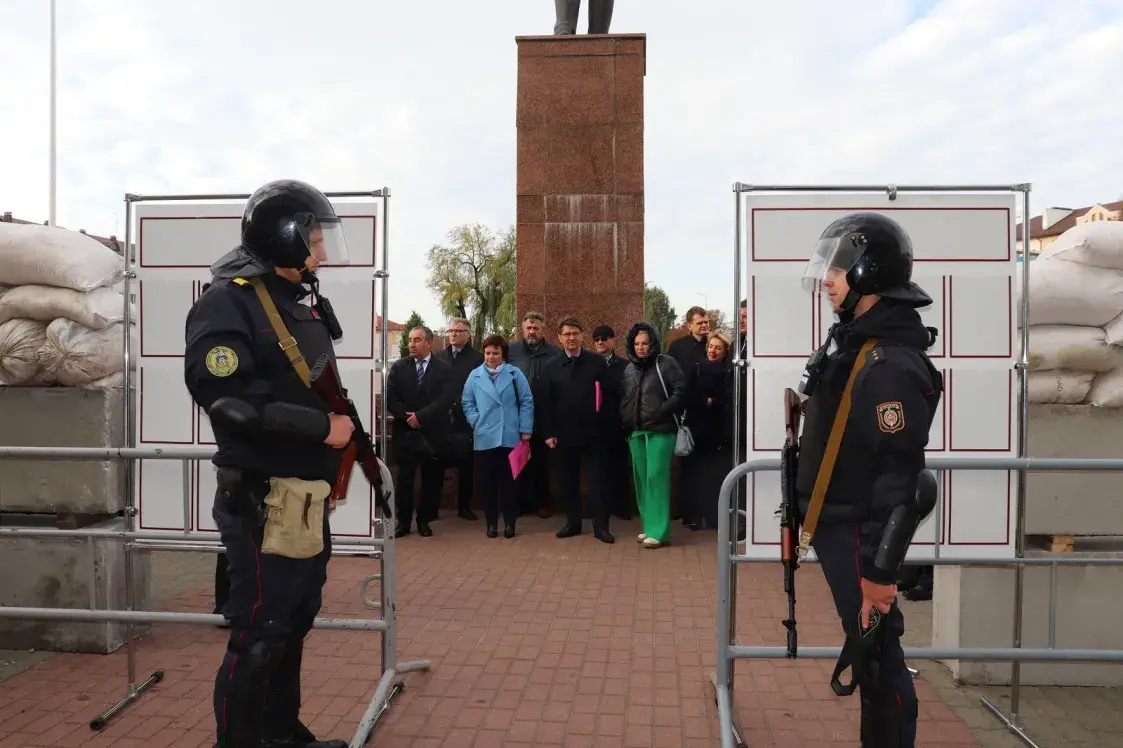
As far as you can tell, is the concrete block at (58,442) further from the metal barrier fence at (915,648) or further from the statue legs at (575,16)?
the statue legs at (575,16)

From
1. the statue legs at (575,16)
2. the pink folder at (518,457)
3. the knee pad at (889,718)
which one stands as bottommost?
the knee pad at (889,718)

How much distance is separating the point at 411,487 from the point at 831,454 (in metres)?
5.43

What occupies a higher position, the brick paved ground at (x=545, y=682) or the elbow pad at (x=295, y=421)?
the elbow pad at (x=295, y=421)

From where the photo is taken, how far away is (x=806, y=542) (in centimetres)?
275

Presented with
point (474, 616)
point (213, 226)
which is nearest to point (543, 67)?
point (213, 226)

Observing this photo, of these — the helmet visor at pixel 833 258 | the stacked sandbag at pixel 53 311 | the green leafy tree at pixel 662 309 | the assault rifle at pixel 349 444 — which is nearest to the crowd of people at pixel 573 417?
the stacked sandbag at pixel 53 311

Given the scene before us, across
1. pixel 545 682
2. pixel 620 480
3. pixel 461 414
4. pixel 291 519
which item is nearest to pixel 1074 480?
pixel 545 682

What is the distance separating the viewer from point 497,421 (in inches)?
289

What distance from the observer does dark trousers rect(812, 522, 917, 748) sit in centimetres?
262

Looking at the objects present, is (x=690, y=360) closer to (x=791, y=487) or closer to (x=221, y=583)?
(x=221, y=583)

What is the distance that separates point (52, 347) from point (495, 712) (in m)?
3.14

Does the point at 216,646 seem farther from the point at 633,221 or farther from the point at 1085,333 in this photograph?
the point at 633,221

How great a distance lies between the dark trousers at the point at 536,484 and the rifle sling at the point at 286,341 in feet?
17.9

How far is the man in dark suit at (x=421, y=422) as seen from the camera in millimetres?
7449
